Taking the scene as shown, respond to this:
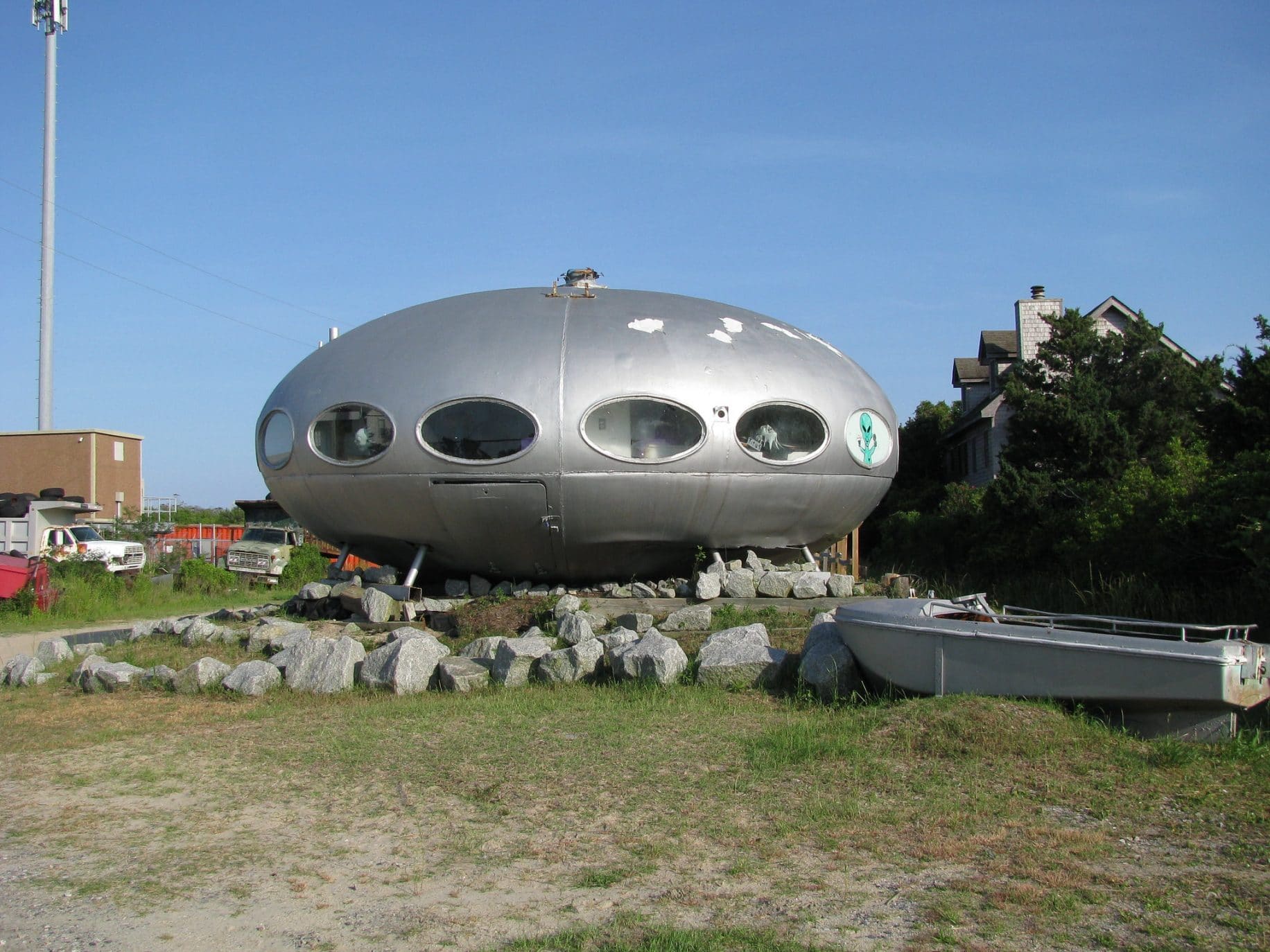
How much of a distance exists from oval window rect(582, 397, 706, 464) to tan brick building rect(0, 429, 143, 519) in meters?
33.6

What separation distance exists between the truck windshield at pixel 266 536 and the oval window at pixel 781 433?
19.2m

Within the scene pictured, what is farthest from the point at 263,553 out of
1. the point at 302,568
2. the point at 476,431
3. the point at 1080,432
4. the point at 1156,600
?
the point at 1156,600

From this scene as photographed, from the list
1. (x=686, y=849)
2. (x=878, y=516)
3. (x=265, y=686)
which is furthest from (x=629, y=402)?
(x=878, y=516)

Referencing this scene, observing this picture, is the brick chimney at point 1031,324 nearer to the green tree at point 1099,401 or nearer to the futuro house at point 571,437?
the green tree at point 1099,401

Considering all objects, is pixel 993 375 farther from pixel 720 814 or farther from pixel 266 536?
pixel 720 814

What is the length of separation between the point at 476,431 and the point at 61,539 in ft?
66.5

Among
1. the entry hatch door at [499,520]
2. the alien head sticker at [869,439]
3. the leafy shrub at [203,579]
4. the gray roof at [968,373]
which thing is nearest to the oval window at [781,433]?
the alien head sticker at [869,439]

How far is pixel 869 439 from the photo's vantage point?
14953 millimetres

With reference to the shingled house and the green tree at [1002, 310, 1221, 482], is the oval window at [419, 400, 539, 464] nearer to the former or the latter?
the green tree at [1002, 310, 1221, 482]

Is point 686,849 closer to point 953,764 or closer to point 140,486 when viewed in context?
point 953,764

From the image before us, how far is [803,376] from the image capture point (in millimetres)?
14273

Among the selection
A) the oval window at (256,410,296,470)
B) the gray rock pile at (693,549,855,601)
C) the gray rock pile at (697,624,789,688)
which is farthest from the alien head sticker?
the oval window at (256,410,296,470)

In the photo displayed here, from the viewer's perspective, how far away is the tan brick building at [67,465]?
4219 centimetres

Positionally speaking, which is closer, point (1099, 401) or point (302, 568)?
point (1099, 401)
